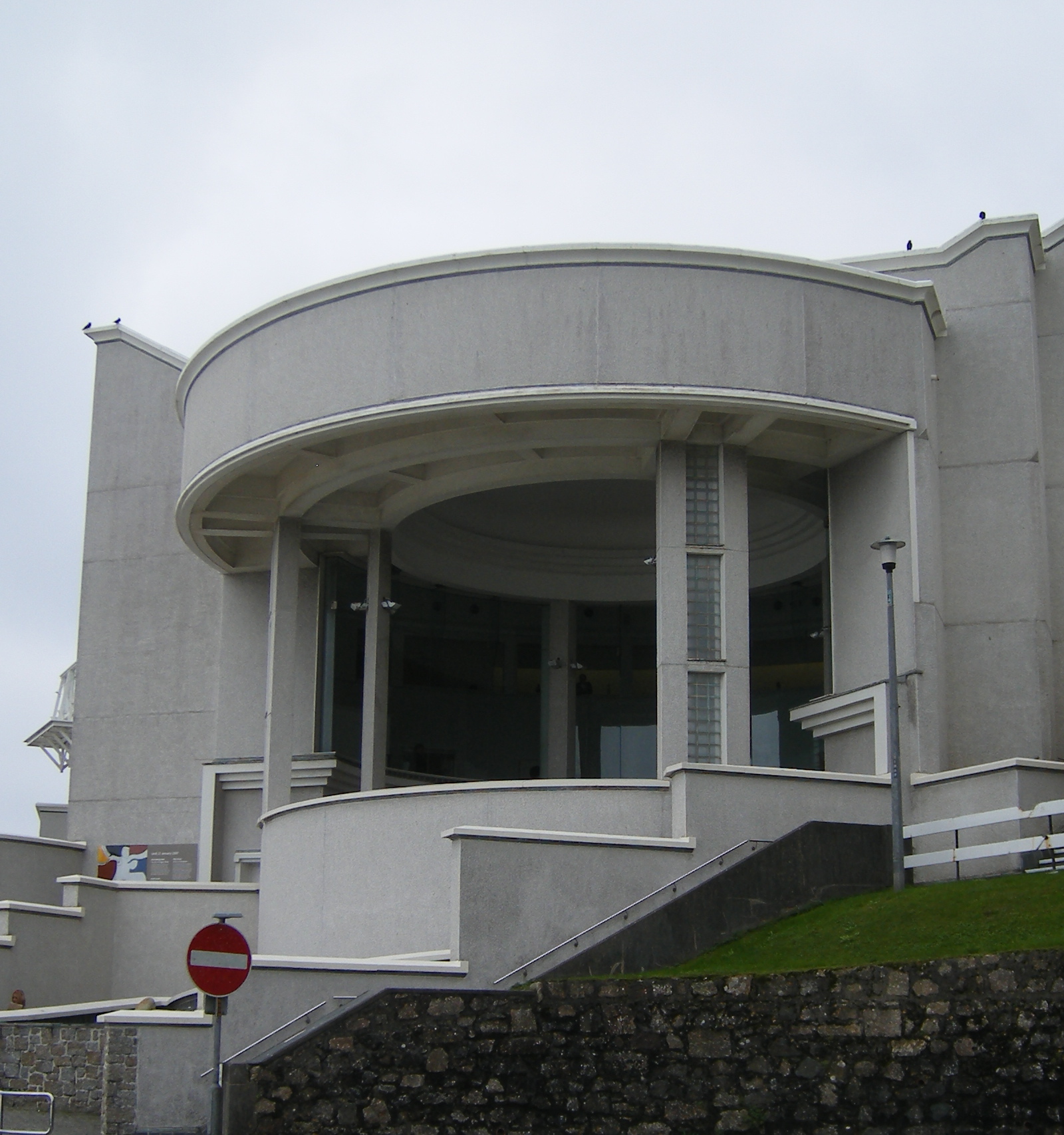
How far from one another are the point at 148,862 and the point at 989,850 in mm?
15341

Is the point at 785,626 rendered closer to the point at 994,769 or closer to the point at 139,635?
the point at 139,635

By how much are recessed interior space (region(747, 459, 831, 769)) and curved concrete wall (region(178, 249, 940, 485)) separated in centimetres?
Result: 686

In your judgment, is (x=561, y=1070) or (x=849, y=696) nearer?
(x=561, y=1070)

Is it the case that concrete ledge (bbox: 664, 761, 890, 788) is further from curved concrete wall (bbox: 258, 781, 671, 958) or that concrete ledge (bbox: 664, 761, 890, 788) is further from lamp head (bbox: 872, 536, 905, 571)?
lamp head (bbox: 872, 536, 905, 571)

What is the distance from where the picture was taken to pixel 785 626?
101 feet

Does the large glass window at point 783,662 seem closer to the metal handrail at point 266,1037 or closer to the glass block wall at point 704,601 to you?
the glass block wall at point 704,601

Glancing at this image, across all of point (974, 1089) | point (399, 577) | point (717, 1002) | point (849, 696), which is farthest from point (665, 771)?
point (399, 577)

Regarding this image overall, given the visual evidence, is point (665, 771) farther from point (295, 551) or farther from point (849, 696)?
point (295, 551)

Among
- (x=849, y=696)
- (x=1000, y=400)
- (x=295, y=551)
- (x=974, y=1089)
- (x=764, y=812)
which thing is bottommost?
(x=974, y=1089)

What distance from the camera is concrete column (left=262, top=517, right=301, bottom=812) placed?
23.2 meters

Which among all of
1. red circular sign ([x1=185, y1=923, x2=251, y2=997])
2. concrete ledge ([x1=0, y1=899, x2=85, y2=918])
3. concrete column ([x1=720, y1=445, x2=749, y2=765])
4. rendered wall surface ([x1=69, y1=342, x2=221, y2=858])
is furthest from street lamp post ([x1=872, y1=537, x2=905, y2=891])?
rendered wall surface ([x1=69, y1=342, x2=221, y2=858])

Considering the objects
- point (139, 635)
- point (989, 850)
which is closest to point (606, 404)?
point (989, 850)

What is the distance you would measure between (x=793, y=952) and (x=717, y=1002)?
188cm

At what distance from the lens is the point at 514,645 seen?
31.5 metres
